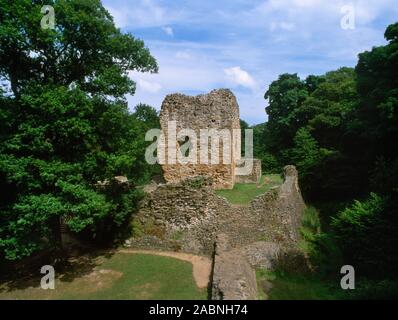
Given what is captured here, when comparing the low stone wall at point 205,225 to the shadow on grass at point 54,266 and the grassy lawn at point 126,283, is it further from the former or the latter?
the shadow on grass at point 54,266

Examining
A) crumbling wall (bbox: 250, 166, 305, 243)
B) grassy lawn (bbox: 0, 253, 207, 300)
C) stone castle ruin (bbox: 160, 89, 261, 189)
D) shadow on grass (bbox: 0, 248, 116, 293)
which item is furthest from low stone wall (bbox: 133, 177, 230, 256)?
stone castle ruin (bbox: 160, 89, 261, 189)

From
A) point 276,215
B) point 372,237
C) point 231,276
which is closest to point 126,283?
point 231,276

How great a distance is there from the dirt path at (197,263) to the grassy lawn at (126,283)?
23cm

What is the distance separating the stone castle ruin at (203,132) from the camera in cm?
1867

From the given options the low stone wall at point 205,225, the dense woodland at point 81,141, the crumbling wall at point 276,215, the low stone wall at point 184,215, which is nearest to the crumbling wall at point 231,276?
the low stone wall at point 205,225

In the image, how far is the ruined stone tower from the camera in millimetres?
18672

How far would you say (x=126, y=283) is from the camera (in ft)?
40.9

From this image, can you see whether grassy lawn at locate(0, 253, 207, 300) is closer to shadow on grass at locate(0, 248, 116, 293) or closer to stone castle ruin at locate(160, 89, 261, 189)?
shadow on grass at locate(0, 248, 116, 293)

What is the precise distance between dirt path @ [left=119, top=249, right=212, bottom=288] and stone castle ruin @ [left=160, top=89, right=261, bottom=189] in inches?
192

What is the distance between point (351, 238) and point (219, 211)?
5346 millimetres

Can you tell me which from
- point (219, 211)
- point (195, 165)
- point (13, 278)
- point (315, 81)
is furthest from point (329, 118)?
point (13, 278)

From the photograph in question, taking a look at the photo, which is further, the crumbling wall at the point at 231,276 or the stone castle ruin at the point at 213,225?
the stone castle ruin at the point at 213,225

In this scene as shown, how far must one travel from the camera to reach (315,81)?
36656mm

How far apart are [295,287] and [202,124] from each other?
9.27m
